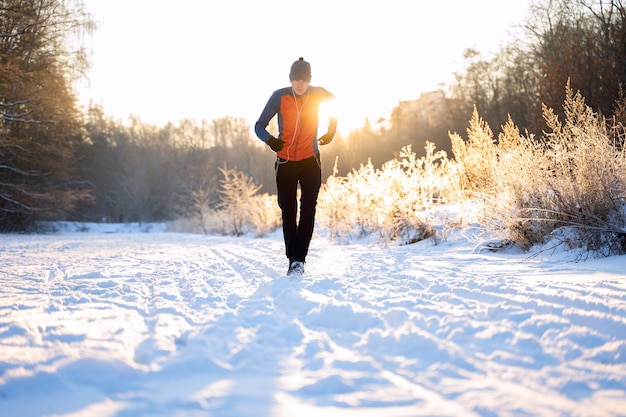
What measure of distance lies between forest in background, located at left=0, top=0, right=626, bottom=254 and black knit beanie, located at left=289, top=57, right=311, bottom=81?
2.39 metres

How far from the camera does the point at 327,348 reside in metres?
1.59

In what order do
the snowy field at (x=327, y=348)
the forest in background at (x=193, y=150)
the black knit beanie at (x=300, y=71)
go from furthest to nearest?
the forest in background at (x=193, y=150) → the black knit beanie at (x=300, y=71) → the snowy field at (x=327, y=348)

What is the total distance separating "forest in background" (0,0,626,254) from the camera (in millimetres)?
12219

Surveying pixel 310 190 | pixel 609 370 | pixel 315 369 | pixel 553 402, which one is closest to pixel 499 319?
pixel 609 370

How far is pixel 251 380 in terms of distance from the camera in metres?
1.30

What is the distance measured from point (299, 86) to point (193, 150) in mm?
52860

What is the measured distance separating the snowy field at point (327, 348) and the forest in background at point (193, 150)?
6.61ft

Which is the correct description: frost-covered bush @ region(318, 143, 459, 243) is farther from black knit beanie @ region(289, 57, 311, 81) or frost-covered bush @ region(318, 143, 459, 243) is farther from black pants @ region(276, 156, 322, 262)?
black knit beanie @ region(289, 57, 311, 81)

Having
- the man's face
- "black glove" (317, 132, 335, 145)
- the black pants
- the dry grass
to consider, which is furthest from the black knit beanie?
the dry grass

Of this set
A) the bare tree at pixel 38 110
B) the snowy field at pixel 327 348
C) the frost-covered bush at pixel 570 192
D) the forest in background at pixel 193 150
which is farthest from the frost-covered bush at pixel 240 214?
the snowy field at pixel 327 348

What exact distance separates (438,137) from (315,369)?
35.0 meters

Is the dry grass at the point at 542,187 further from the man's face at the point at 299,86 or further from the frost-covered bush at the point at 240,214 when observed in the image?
the frost-covered bush at the point at 240,214

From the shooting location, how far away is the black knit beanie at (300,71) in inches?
138

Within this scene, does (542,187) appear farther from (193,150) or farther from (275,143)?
(193,150)
